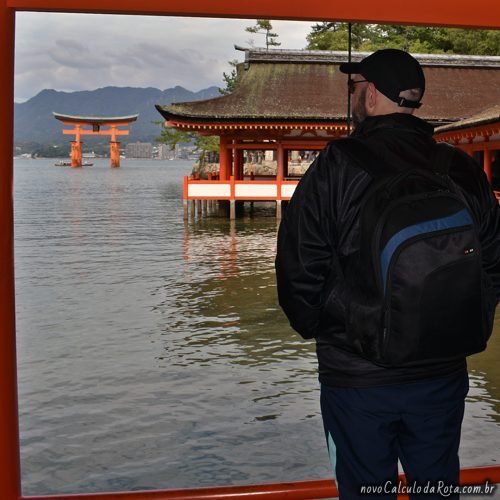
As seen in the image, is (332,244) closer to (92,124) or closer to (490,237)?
(490,237)

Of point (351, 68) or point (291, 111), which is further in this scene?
point (291, 111)

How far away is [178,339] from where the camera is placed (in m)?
8.33

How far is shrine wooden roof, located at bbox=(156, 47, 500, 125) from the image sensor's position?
79.4ft

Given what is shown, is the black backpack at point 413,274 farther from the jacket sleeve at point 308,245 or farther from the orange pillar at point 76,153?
the orange pillar at point 76,153

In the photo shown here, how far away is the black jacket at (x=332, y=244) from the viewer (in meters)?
1.90

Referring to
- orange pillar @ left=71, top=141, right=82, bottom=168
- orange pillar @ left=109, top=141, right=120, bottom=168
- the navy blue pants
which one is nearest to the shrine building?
the navy blue pants

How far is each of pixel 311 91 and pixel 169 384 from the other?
72.6ft

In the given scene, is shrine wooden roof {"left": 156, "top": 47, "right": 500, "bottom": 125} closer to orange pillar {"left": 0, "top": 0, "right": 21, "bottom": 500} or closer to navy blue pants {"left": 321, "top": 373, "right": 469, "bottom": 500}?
orange pillar {"left": 0, "top": 0, "right": 21, "bottom": 500}

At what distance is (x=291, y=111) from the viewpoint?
2495 cm

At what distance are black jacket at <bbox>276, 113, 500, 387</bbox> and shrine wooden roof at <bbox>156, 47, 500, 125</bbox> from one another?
21977 mm

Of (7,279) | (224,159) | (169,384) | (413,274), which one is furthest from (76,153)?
(413,274)

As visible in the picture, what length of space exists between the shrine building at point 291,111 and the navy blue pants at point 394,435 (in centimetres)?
1796

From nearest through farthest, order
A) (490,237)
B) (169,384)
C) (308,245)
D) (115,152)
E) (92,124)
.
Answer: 1. (308,245)
2. (490,237)
3. (169,384)
4. (92,124)
5. (115,152)

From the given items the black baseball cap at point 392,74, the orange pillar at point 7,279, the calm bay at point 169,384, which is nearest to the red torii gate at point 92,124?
the calm bay at point 169,384
